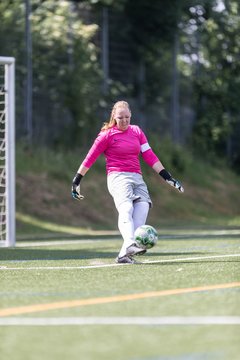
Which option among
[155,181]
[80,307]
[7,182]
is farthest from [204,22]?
[80,307]

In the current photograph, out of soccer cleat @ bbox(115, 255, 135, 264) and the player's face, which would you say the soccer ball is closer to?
soccer cleat @ bbox(115, 255, 135, 264)

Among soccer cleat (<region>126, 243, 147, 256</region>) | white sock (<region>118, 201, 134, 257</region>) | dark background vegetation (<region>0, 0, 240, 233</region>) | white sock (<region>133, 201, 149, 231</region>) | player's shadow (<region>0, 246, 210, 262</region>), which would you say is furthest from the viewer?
dark background vegetation (<region>0, 0, 240, 233</region>)

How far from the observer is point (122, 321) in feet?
24.6

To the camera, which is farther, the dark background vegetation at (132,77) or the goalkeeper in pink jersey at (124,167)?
the dark background vegetation at (132,77)

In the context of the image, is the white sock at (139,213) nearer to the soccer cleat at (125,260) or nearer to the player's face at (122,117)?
the soccer cleat at (125,260)

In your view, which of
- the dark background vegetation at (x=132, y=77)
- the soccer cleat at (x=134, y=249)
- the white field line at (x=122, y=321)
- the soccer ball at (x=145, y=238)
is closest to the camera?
the white field line at (x=122, y=321)

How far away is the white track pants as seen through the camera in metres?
12.8

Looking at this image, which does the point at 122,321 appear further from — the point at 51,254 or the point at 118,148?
the point at 51,254

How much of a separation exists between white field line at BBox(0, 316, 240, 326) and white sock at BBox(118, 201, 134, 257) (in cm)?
508

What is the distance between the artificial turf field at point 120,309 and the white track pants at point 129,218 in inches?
14.0

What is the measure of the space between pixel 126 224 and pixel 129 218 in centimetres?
10

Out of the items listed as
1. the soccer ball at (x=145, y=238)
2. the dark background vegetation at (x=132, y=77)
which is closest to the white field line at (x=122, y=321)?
the soccer ball at (x=145, y=238)

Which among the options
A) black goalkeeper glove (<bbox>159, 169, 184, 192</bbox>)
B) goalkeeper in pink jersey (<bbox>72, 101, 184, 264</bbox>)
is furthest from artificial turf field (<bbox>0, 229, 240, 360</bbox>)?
black goalkeeper glove (<bbox>159, 169, 184, 192</bbox>)

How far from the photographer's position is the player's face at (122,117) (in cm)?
1298
